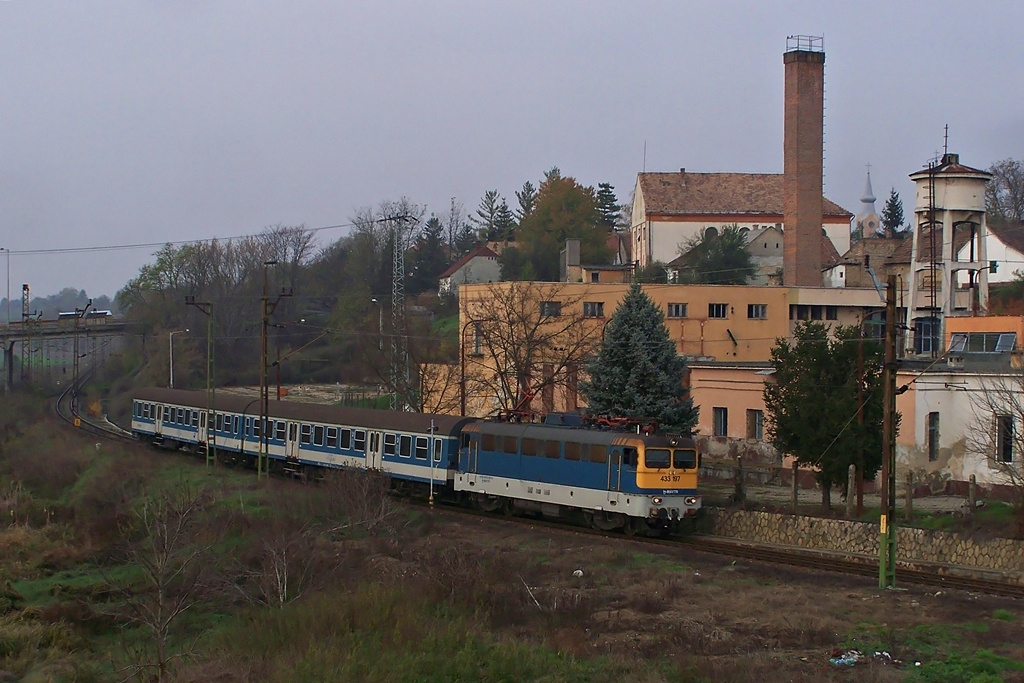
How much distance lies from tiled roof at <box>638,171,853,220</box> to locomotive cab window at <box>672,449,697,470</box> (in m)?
48.6

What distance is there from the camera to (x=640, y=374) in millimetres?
35781

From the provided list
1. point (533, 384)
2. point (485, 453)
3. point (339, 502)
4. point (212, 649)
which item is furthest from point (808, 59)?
point (212, 649)

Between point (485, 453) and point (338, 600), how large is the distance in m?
12.1

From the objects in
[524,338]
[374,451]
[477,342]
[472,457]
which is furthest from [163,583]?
[477,342]

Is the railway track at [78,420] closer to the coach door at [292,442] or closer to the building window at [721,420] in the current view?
the coach door at [292,442]

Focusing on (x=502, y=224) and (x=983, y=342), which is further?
(x=502, y=224)

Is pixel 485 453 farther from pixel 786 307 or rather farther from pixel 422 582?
pixel 786 307

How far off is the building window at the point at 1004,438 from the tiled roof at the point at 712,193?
4400 centimetres

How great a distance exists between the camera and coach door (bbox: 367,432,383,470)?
36.3m

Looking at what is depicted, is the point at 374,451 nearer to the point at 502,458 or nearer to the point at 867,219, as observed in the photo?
the point at 502,458

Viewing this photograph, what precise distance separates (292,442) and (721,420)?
18448 mm

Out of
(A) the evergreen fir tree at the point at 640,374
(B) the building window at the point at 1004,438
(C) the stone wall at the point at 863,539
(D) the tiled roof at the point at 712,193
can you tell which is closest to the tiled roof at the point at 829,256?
(D) the tiled roof at the point at 712,193

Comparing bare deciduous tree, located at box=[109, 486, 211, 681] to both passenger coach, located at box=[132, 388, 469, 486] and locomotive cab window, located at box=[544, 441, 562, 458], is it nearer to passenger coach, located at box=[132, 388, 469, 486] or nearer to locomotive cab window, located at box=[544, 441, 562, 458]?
passenger coach, located at box=[132, 388, 469, 486]

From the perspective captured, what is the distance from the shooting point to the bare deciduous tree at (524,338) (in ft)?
153
